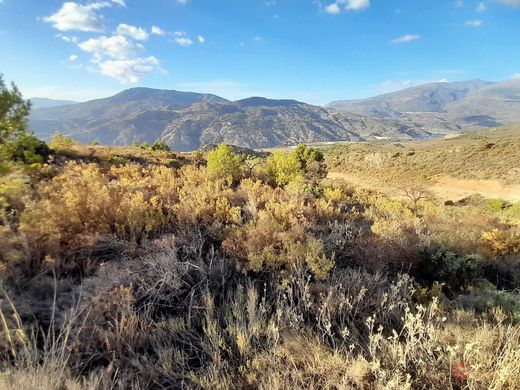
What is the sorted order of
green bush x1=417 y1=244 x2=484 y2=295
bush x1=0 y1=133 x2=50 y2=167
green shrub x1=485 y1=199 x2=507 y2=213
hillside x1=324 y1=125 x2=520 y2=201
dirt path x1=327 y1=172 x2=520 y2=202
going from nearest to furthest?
bush x1=0 y1=133 x2=50 y2=167 < green bush x1=417 y1=244 x2=484 y2=295 < green shrub x1=485 y1=199 x2=507 y2=213 < dirt path x1=327 y1=172 x2=520 y2=202 < hillside x1=324 y1=125 x2=520 y2=201

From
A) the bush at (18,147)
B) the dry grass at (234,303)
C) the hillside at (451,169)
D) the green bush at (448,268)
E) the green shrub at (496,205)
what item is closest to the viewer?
the dry grass at (234,303)

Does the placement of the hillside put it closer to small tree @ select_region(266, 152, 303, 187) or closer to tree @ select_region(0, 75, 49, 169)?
small tree @ select_region(266, 152, 303, 187)

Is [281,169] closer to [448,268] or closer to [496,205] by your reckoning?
[448,268]

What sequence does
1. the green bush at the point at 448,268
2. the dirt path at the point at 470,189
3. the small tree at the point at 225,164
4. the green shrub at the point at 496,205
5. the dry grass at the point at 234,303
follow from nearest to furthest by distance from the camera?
the dry grass at the point at 234,303, the green bush at the point at 448,268, the small tree at the point at 225,164, the green shrub at the point at 496,205, the dirt path at the point at 470,189

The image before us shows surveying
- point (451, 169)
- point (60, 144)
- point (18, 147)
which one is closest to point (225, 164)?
point (18, 147)

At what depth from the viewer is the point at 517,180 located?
27.6 meters

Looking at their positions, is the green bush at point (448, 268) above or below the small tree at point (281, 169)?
below

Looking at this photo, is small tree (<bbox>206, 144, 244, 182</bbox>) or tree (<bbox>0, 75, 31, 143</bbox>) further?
small tree (<bbox>206, 144, 244, 182</bbox>)

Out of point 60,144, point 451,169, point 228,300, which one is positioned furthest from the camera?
point 451,169

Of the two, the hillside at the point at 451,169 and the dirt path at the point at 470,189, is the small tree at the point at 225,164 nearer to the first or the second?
the dirt path at the point at 470,189

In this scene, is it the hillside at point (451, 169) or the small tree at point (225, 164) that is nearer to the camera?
the small tree at point (225, 164)

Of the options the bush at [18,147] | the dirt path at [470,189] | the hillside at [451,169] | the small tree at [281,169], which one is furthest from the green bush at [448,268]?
the hillside at [451,169]

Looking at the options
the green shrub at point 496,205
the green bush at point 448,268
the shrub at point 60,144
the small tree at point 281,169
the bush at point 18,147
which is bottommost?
the green shrub at point 496,205

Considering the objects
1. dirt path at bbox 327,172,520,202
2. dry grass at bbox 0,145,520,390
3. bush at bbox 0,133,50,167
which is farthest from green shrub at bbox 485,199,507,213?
bush at bbox 0,133,50,167
